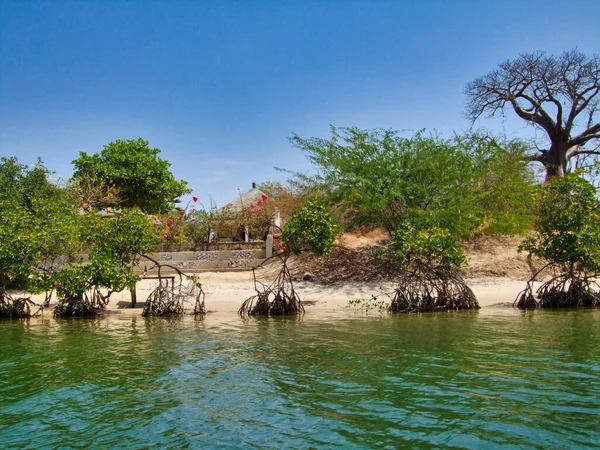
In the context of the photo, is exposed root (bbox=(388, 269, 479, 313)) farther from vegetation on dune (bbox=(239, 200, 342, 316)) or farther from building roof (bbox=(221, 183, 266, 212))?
building roof (bbox=(221, 183, 266, 212))

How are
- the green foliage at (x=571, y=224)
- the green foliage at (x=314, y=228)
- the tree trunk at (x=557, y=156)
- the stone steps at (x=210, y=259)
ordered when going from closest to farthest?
the green foliage at (x=314, y=228)
the green foliage at (x=571, y=224)
the stone steps at (x=210, y=259)
the tree trunk at (x=557, y=156)

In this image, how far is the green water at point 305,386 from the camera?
22.0ft

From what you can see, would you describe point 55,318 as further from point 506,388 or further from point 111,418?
point 506,388

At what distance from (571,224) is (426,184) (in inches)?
236

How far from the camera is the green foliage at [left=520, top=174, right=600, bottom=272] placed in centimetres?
1608

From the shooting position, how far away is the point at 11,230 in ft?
48.4

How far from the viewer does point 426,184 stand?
21.2 m

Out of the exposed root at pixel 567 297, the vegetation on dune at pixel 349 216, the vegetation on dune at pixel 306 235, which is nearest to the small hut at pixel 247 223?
the vegetation on dune at pixel 349 216

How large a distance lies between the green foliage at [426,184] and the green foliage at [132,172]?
11564mm

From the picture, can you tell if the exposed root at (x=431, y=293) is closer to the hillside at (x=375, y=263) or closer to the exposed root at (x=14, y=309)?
the hillside at (x=375, y=263)

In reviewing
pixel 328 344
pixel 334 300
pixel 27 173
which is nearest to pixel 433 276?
pixel 334 300

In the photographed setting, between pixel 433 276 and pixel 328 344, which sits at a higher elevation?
pixel 433 276

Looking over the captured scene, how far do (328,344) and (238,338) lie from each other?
2.18 metres

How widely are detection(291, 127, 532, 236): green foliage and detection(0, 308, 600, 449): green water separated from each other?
7.33m
